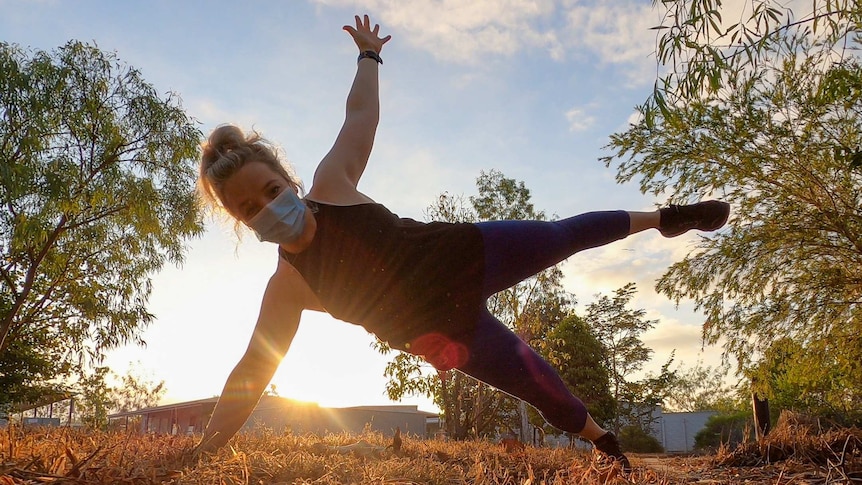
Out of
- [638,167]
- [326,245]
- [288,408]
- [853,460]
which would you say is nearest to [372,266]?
[326,245]

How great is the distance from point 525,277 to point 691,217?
2.82 ft

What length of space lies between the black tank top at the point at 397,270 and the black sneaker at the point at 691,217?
93 cm

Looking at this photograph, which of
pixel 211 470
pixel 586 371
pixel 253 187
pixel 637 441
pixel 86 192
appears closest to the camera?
pixel 211 470

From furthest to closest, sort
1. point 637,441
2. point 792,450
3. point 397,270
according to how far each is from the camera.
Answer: point 637,441 < point 792,450 < point 397,270

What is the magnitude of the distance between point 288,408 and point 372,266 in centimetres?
2672

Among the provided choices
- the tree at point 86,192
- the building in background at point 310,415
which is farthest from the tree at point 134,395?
the tree at point 86,192

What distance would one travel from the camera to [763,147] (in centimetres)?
962

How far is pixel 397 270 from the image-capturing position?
2.04 m

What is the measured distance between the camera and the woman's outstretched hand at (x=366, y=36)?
258 centimetres

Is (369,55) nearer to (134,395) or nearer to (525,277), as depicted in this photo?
(525,277)

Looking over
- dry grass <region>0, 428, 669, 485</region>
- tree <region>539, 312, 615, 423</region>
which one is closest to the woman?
dry grass <region>0, 428, 669, 485</region>

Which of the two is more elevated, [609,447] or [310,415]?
[609,447]

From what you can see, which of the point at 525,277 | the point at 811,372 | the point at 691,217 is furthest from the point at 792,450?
the point at 811,372

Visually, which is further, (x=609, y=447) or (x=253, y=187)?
(x=609, y=447)
